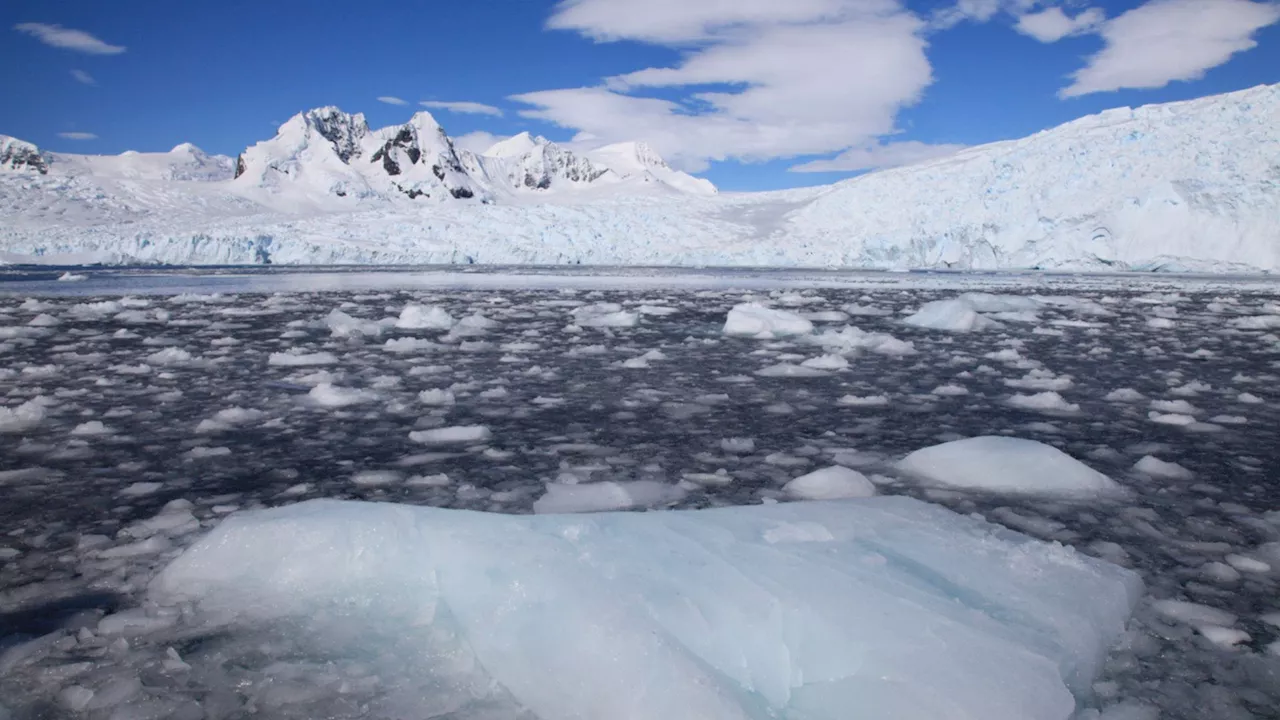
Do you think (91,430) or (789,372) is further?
(789,372)

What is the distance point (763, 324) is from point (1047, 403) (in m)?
3.49

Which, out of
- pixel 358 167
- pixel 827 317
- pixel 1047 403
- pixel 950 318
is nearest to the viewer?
pixel 1047 403

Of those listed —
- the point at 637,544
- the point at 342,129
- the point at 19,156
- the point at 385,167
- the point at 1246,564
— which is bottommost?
the point at 1246,564

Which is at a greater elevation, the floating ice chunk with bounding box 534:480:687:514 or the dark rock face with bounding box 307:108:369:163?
the dark rock face with bounding box 307:108:369:163

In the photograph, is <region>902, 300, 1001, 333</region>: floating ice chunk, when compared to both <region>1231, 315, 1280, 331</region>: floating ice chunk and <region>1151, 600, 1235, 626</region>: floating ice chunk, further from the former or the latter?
<region>1151, 600, 1235, 626</region>: floating ice chunk

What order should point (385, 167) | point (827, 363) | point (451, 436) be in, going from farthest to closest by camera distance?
point (385, 167) < point (827, 363) < point (451, 436)

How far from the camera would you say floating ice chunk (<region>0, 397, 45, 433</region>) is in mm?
3123

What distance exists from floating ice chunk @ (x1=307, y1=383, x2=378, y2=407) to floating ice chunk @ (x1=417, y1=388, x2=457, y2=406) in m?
0.27

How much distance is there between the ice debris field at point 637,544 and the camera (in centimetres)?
127

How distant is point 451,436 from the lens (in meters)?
3.04

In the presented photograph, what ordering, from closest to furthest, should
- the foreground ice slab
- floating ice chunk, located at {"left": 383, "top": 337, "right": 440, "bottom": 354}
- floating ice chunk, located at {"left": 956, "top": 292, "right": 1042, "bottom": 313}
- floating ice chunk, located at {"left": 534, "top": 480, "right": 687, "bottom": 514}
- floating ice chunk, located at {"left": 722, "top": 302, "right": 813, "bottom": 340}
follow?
1. the foreground ice slab
2. floating ice chunk, located at {"left": 534, "top": 480, "right": 687, "bottom": 514}
3. floating ice chunk, located at {"left": 383, "top": 337, "right": 440, "bottom": 354}
4. floating ice chunk, located at {"left": 722, "top": 302, "right": 813, "bottom": 340}
5. floating ice chunk, located at {"left": 956, "top": 292, "right": 1042, "bottom": 313}

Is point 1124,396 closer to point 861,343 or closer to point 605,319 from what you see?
point 861,343

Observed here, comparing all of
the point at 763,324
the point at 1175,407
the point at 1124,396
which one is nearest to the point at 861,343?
the point at 763,324

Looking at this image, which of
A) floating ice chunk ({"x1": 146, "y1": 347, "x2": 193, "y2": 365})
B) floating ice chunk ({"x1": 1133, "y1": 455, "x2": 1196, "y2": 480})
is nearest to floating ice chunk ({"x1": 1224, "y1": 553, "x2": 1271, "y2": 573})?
floating ice chunk ({"x1": 1133, "y1": 455, "x2": 1196, "y2": 480})
